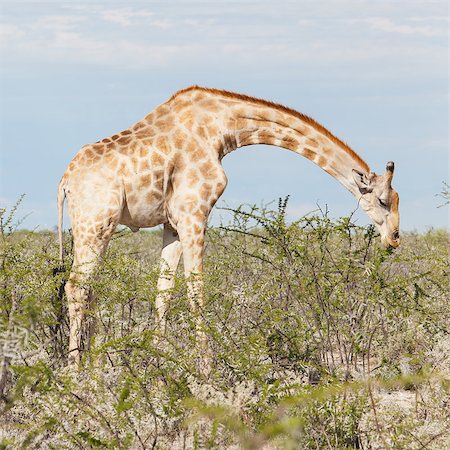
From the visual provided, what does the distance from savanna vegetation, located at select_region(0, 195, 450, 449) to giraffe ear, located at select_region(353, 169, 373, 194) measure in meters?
1.54

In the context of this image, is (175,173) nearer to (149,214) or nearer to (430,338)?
(149,214)

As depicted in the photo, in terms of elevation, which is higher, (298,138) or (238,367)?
(298,138)

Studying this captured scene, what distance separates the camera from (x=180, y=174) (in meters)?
9.84

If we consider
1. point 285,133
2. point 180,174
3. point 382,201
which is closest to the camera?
point 180,174

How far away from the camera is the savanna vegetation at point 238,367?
5.79 metres

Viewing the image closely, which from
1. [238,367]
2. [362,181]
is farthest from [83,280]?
[362,181]

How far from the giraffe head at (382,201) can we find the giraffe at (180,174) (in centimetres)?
1

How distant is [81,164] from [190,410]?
4181 mm

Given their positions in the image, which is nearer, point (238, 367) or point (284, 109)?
point (238, 367)

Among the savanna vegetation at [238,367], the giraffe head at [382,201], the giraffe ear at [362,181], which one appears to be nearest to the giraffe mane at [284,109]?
the giraffe ear at [362,181]

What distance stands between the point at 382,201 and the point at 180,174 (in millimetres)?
2367

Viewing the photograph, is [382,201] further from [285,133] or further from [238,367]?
[238,367]

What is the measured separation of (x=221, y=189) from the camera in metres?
9.80

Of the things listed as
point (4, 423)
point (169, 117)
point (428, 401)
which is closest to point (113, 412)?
point (4, 423)
